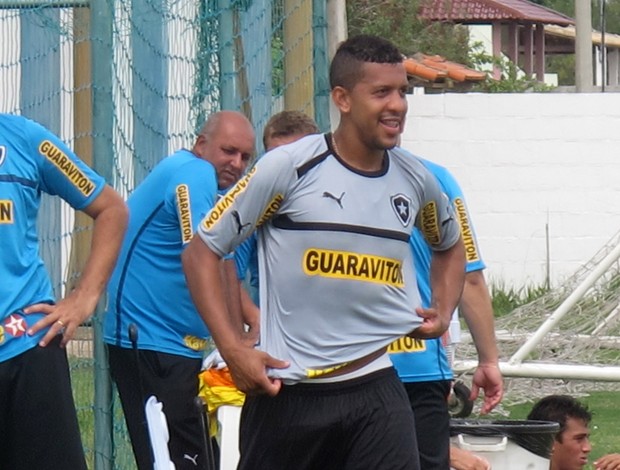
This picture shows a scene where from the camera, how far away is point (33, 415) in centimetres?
478

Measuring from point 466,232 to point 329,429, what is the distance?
1.44 metres

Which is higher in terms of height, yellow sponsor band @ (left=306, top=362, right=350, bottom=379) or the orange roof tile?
the orange roof tile

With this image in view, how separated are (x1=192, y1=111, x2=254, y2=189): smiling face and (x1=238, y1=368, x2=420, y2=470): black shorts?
6.48ft

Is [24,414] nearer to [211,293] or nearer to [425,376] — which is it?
[211,293]

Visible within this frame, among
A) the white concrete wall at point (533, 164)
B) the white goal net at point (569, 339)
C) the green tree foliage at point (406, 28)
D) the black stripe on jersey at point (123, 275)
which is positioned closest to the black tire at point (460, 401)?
the black stripe on jersey at point (123, 275)

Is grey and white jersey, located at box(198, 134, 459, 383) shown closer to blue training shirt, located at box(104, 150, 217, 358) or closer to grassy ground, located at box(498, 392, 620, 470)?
blue training shirt, located at box(104, 150, 217, 358)

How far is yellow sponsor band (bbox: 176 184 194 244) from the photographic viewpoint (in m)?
6.26

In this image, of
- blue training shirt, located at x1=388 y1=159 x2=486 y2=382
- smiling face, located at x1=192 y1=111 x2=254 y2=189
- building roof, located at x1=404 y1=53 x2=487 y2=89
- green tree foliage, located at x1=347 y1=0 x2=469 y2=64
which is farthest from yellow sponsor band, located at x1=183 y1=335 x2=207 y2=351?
green tree foliage, located at x1=347 y1=0 x2=469 y2=64

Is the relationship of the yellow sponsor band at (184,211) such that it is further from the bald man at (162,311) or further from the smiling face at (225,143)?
→ the smiling face at (225,143)

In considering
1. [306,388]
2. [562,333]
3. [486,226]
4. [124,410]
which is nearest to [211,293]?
[306,388]

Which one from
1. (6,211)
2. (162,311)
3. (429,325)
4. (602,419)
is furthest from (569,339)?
(6,211)

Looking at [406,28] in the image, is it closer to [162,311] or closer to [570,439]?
[570,439]

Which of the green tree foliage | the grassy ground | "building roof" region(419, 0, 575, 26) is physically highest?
"building roof" region(419, 0, 575, 26)

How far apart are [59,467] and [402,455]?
3.44 feet
